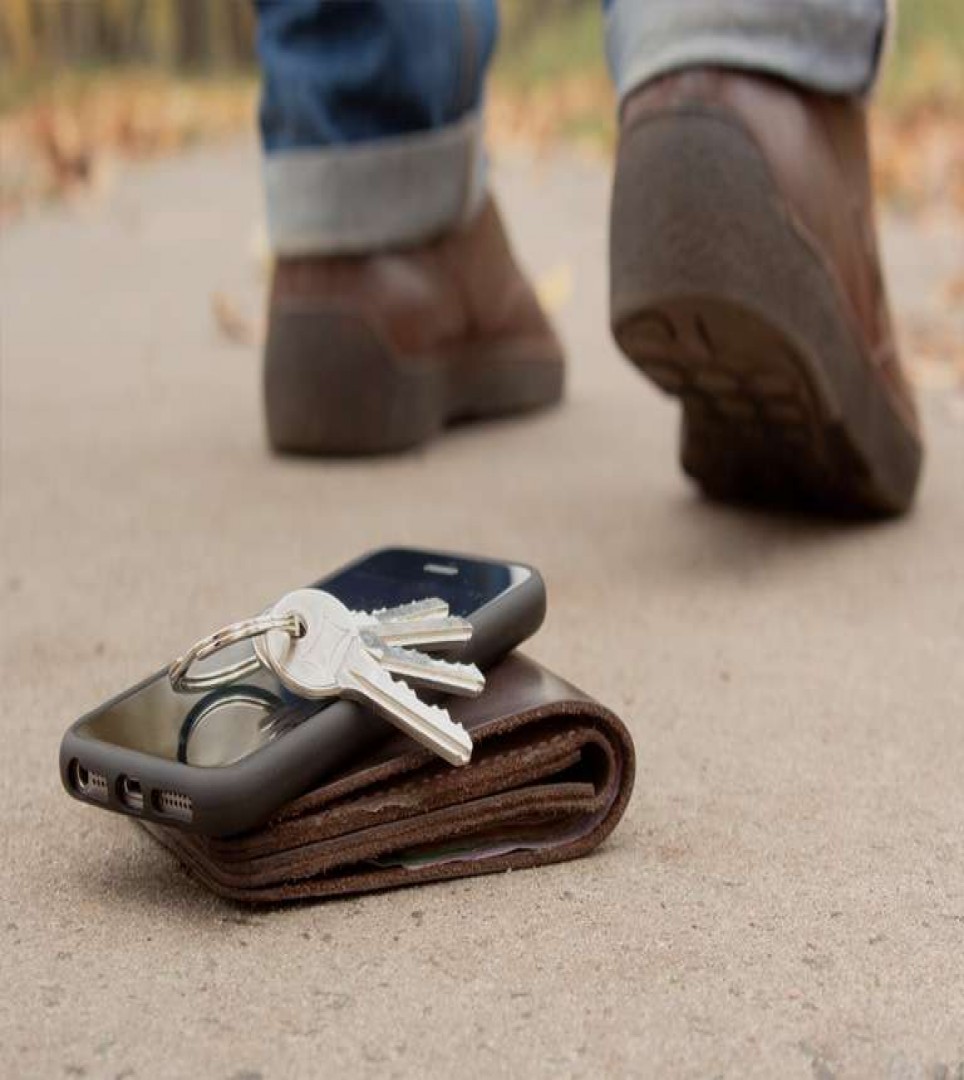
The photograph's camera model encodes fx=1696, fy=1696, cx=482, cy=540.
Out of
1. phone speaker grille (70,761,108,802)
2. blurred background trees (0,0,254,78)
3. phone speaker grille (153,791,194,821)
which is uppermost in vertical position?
phone speaker grille (153,791,194,821)

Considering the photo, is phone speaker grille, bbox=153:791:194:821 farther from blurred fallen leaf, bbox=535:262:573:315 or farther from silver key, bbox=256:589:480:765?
blurred fallen leaf, bbox=535:262:573:315

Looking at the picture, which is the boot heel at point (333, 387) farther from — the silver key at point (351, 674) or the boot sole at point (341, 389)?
the silver key at point (351, 674)

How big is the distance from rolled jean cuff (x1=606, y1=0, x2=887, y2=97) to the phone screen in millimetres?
497

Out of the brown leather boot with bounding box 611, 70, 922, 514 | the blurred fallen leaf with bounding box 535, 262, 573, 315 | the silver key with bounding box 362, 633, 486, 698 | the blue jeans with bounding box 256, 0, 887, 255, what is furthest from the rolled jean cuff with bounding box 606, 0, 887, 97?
the blurred fallen leaf with bounding box 535, 262, 573, 315

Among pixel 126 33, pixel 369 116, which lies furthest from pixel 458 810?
pixel 126 33

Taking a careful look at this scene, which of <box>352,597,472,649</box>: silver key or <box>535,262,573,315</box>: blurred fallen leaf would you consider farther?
<box>535,262,573,315</box>: blurred fallen leaf

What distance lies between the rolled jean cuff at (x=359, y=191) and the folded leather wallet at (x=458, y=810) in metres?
0.92

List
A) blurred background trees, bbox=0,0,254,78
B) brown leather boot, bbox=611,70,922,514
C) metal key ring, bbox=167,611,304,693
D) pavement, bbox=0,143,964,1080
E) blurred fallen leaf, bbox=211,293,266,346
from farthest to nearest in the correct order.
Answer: blurred background trees, bbox=0,0,254,78 < blurred fallen leaf, bbox=211,293,266,346 < brown leather boot, bbox=611,70,922,514 < metal key ring, bbox=167,611,304,693 < pavement, bbox=0,143,964,1080

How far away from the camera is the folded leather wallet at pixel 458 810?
0.80 metres

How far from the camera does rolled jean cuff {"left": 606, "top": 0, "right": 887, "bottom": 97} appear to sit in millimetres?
1242

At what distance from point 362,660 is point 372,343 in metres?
0.95

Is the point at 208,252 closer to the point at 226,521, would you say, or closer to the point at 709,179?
the point at 226,521

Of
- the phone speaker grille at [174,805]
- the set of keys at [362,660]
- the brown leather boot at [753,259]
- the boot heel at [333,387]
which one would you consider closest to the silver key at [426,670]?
the set of keys at [362,660]

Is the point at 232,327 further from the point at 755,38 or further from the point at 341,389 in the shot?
the point at 755,38
